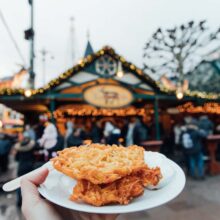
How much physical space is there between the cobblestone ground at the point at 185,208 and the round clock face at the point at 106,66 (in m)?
5.36

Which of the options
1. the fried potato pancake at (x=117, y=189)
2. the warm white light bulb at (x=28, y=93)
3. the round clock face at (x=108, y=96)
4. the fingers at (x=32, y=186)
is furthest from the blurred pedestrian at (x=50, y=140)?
the fried potato pancake at (x=117, y=189)

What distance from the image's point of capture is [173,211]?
17.5 ft

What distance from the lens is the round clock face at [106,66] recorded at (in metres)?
10.3

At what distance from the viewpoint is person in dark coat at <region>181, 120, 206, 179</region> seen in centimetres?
801

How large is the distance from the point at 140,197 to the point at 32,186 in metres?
0.64

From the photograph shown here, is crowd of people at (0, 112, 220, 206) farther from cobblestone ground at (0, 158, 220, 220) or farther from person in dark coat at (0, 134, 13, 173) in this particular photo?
cobblestone ground at (0, 158, 220, 220)

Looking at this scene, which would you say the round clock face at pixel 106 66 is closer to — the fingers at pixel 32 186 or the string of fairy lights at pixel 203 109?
the string of fairy lights at pixel 203 109

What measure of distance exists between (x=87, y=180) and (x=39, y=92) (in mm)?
8159

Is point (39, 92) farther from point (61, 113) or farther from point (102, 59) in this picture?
point (61, 113)

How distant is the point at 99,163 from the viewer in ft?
4.96

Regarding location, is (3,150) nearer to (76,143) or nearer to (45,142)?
(45,142)

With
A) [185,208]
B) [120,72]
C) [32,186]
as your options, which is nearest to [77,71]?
[120,72]

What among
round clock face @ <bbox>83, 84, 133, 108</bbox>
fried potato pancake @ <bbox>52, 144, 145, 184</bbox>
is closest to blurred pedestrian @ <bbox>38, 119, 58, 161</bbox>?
round clock face @ <bbox>83, 84, 133, 108</bbox>

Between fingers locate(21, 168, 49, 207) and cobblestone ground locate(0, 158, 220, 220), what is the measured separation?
3.72 meters
